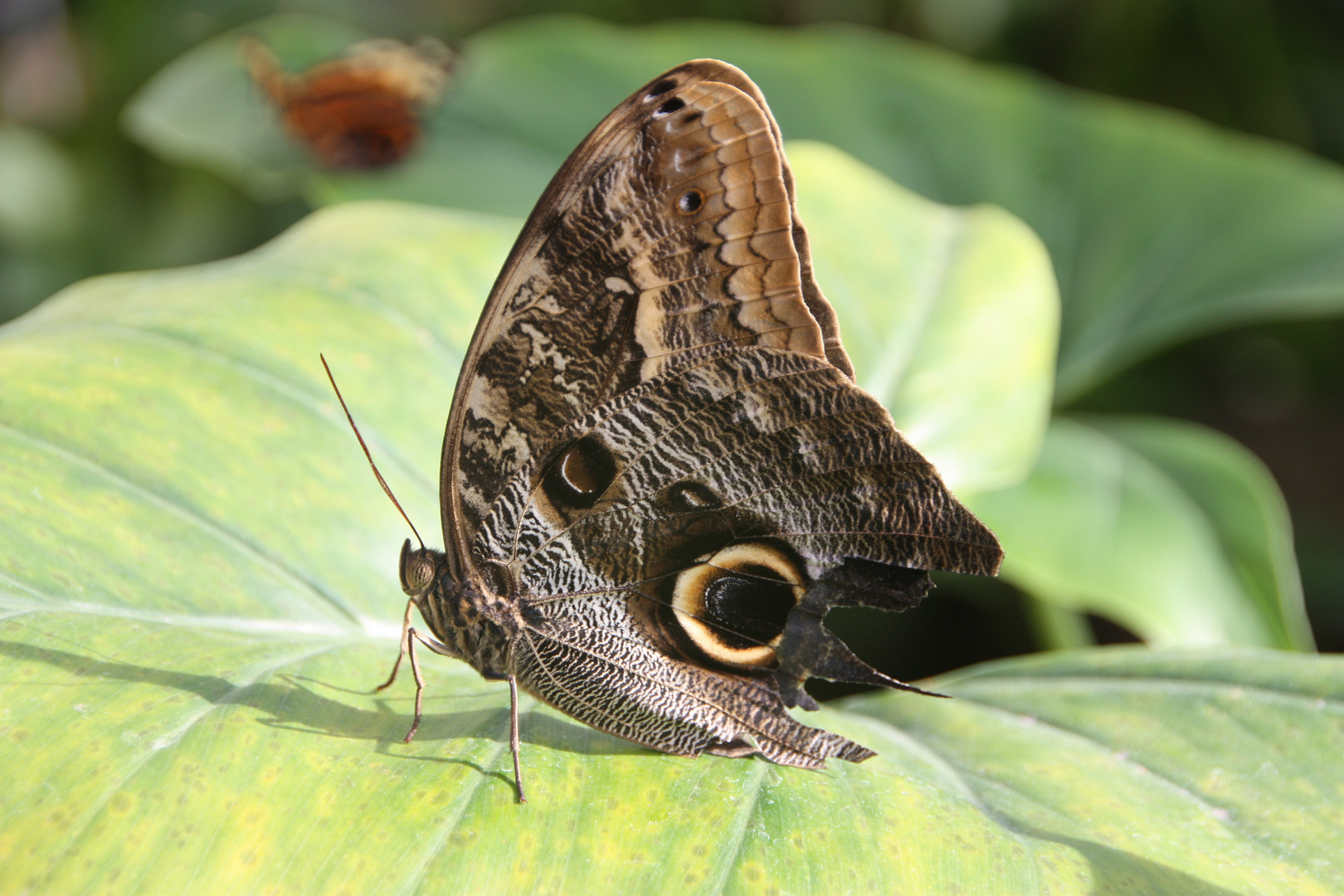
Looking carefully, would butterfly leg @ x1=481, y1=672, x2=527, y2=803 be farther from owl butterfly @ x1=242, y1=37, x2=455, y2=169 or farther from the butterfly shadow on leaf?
owl butterfly @ x1=242, y1=37, x2=455, y2=169

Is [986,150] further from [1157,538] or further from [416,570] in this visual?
[416,570]

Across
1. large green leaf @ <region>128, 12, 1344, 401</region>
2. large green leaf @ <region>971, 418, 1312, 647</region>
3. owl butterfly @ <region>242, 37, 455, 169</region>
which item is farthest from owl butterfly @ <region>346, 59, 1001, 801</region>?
owl butterfly @ <region>242, 37, 455, 169</region>

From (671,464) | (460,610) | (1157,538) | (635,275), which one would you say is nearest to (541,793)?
(460,610)

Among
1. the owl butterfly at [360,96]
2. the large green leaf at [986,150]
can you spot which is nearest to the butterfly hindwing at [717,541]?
the large green leaf at [986,150]

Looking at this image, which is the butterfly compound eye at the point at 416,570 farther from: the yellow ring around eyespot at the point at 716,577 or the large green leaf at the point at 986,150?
the large green leaf at the point at 986,150

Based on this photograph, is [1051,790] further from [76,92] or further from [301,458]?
[76,92]

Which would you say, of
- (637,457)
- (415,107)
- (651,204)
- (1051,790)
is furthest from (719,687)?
(415,107)

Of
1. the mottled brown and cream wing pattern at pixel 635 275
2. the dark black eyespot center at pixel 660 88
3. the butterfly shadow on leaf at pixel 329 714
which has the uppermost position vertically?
the dark black eyespot center at pixel 660 88
